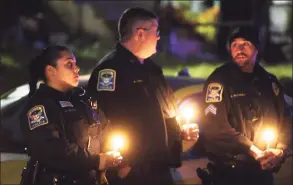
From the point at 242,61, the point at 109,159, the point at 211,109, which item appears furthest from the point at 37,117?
the point at 242,61

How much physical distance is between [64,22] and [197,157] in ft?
45.6

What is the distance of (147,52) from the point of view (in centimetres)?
334

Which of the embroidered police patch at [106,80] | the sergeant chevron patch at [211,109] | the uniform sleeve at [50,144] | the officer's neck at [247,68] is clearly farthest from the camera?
the officer's neck at [247,68]

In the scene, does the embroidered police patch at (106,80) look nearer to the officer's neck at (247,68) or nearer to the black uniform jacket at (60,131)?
the black uniform jacket at (60,131)

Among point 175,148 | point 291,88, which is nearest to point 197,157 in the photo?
point 175,148

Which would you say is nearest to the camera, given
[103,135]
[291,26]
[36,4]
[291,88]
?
[103,135]

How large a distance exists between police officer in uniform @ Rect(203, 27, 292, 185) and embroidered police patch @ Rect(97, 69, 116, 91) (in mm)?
648

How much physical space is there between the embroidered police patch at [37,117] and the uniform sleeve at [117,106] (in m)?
0.42

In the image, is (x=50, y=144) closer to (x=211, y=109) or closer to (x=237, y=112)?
(x=211, y=109)

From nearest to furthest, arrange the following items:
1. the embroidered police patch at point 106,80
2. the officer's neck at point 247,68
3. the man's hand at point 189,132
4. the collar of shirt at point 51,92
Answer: the collar of shirt at point 51,92
the embroidered police patch at point 106,80
the man's hand at point 189,132
the officer's neck at point 247,68

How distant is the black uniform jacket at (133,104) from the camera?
3.25 m

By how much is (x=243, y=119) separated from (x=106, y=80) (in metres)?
0.89

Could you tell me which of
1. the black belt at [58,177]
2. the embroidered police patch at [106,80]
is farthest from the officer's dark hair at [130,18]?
the black belt at [58,177]

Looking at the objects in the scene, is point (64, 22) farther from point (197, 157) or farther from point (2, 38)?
point (197, 157)
